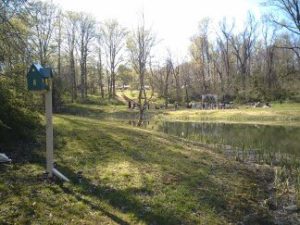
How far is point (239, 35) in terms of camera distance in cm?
7594

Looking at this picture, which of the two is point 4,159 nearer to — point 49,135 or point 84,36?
point 49,135

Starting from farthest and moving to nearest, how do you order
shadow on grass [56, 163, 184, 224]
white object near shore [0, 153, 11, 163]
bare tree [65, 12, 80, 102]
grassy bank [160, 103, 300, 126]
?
bare tree [65, 12, 80, 102] → grassy bank [160, 103, 300, 126] → white object near shore [0, 153, 11, 163] → shadow on grass [56, 163, 184, 224]

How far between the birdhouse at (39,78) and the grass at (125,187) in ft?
6.81

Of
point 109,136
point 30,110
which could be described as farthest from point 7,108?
point 109,136

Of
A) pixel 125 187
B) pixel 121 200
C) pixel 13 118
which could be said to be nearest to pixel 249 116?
pixel 13 118

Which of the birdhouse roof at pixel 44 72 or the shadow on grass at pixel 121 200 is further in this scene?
the birdhouse roof at pixel 44 72

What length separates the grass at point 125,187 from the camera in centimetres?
793

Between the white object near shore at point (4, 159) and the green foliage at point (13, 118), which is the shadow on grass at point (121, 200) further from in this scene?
the green foliage at point (13, 118)

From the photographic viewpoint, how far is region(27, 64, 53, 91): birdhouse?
932cm

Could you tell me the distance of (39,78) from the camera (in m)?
9.36

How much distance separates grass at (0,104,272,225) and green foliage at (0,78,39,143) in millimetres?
629

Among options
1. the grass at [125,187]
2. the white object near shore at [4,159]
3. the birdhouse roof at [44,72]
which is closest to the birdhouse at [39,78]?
the birdhouse roof at [44,72]

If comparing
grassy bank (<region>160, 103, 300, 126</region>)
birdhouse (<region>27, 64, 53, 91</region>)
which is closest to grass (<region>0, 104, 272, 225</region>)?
birdhouse (<region>27, 64, 53, 91</region>)

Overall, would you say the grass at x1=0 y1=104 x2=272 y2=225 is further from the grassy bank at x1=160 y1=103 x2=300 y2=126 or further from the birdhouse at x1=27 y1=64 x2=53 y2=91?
the grassy bank at x1=160 y1=103 x2=300 y2=126
